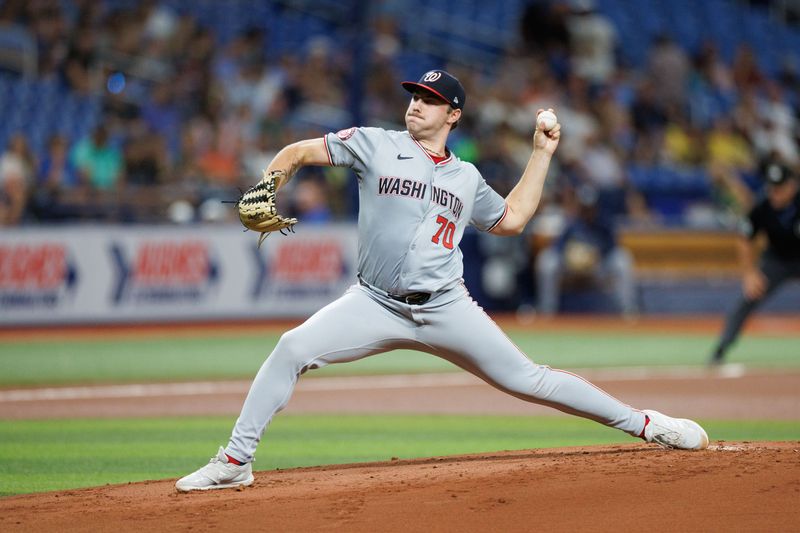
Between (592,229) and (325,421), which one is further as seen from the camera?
(592,229)

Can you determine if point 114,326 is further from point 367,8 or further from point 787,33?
point 787,33

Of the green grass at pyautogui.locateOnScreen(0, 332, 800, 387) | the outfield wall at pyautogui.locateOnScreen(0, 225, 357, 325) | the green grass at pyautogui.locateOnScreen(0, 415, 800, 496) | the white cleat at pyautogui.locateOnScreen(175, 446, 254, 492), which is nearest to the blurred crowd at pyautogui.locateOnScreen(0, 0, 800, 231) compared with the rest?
the outfield wall at pyautogui.locateOnScreen(0, 225, 357, 325)

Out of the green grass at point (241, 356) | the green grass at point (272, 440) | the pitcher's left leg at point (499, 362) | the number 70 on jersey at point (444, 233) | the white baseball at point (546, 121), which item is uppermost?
the white baseball at point (546, 121)

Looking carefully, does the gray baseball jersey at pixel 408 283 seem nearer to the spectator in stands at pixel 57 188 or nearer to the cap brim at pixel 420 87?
the cap brim at pixel 420 87

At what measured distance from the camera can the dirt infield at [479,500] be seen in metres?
4.91

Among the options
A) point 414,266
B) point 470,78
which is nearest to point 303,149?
point 414,266

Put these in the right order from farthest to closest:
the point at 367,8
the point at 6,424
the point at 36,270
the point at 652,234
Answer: the point at 652,234
the point at 367,8
the point at 36,270
the point at 6,424

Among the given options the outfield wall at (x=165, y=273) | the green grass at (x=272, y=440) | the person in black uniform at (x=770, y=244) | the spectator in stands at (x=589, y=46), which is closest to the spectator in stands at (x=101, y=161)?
the outfield wall at (x=165, y=273)

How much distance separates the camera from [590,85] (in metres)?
22.3

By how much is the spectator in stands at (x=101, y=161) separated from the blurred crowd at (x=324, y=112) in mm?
23

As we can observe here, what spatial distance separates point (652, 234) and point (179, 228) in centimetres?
798

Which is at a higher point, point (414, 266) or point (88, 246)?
point (414, 266)

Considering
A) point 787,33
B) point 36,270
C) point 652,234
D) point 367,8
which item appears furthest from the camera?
point 787,33

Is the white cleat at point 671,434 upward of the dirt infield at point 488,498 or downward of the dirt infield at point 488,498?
upward
